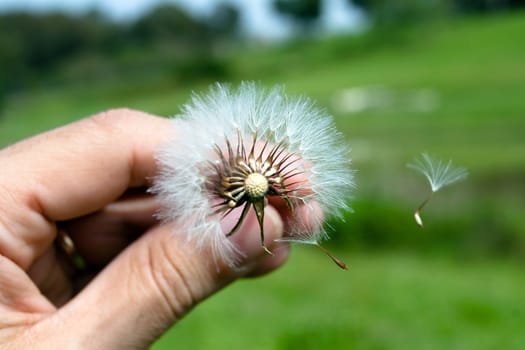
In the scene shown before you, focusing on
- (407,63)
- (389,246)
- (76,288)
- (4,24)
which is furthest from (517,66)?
(4,24)

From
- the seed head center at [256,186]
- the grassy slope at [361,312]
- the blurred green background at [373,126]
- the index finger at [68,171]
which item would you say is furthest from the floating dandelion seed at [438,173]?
the grassy slope at [361,312]

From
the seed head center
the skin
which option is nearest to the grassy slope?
the skin

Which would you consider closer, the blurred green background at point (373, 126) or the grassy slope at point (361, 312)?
the grassy slope at point (361, 312)

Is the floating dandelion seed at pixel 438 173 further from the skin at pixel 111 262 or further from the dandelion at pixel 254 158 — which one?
the skin at pixel 111 262

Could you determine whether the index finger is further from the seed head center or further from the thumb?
the seed head center

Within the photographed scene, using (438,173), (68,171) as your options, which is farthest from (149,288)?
(438,173)

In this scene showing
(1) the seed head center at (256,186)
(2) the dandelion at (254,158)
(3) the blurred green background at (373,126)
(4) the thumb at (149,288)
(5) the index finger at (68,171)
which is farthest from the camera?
(3) the blurred green background at (373,126)

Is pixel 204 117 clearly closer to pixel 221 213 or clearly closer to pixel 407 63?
pixel 221 213
